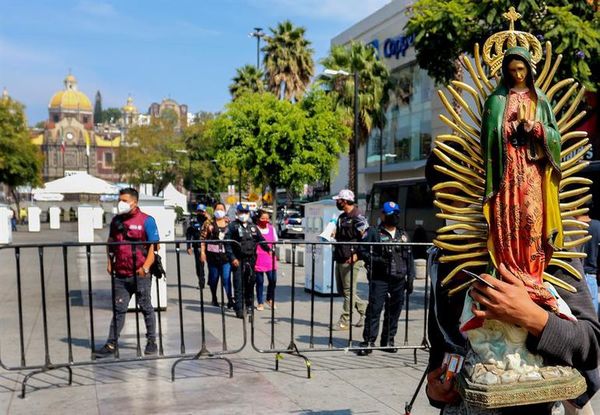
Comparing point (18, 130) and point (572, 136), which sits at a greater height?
point (18, 130)

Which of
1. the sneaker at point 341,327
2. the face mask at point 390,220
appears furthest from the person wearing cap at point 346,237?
the face mask at point 390,220

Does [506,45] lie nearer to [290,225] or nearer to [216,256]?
[216,256]

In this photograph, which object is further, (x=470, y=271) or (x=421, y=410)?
(x=421, y=410)

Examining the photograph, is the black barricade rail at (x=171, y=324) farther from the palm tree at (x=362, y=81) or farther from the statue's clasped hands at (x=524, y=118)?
the palm tree at (x=362, y=81)

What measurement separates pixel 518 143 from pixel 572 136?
0.35 meters

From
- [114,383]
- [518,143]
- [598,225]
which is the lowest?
[114,383]

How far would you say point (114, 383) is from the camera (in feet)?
19.6

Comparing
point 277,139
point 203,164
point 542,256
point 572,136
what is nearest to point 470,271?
point 542,256

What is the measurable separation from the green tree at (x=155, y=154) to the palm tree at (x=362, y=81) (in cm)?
2646

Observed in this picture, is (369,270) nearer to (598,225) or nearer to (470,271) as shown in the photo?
(598,225)

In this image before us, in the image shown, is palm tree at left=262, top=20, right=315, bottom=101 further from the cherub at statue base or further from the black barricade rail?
the cherub at statue base

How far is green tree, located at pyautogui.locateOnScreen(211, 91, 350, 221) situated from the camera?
26547 millimetres

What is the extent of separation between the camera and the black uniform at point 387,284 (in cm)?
724

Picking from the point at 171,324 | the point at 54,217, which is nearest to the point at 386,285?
the point at 171,324
